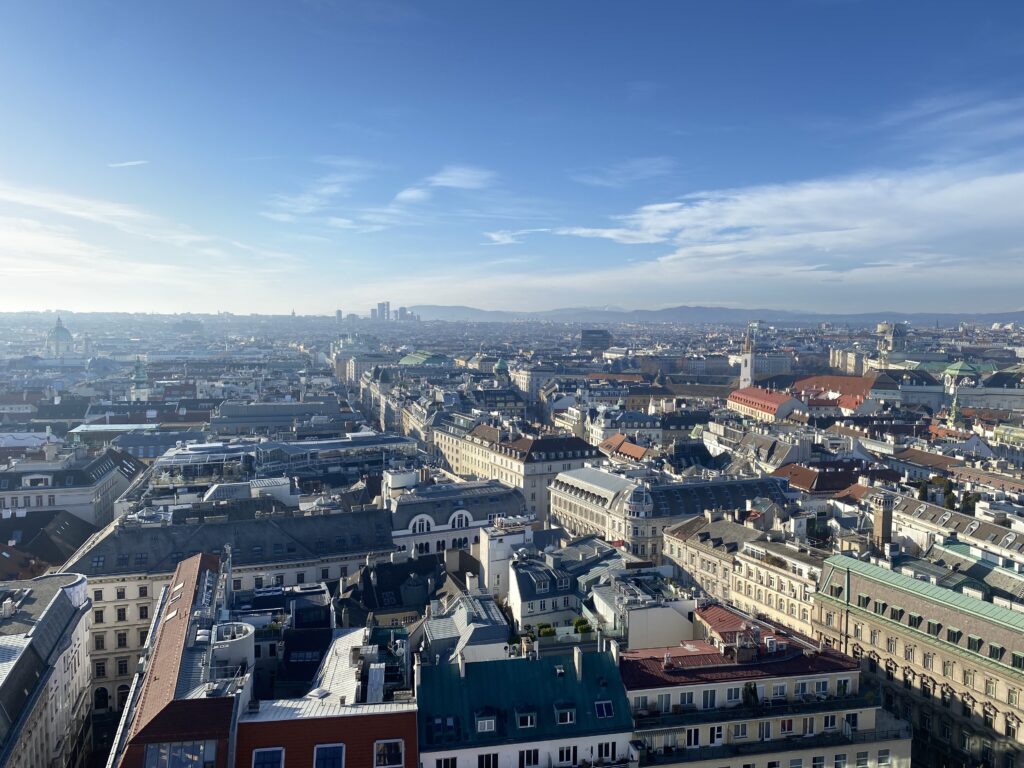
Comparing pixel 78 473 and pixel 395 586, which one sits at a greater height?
pixel 78 473

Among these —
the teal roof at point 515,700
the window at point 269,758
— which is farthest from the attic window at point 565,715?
the window at point 269,758

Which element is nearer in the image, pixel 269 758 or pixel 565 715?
pixel 269 758

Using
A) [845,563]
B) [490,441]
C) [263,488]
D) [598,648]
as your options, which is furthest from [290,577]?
[490,441]

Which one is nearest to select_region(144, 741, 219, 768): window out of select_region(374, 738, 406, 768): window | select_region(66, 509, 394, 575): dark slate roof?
select_region(374, 738, 406, 768): window

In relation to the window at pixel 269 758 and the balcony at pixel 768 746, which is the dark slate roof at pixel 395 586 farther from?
the window at pixel 269 758

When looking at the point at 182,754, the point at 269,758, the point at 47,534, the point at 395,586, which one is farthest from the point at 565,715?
the point at 47,534

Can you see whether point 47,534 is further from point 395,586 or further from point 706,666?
point 706,666

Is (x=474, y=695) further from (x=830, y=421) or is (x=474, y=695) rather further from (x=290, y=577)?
(x=830, y=421)
